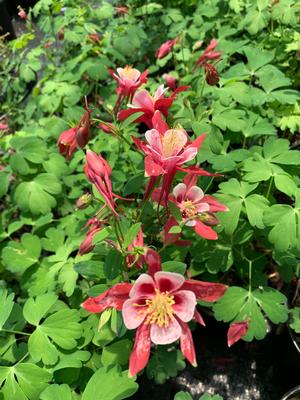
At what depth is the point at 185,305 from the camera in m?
0.78

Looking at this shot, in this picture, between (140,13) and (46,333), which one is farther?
(140,13)

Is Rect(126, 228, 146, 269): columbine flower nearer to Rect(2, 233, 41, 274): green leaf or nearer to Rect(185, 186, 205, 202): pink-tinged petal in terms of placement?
Rect(185, 186, 205, 202): pink-tinged petal

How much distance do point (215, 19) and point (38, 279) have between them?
138 centimetres

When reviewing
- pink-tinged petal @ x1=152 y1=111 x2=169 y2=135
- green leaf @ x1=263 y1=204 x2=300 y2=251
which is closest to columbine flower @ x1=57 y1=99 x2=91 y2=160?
pink-tinged petal @ x1=152 y1=111 x2=169 y2=135

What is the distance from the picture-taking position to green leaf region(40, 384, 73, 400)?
854mm

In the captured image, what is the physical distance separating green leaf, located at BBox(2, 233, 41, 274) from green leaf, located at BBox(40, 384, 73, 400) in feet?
1.66

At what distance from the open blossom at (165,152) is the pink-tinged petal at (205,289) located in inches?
7.4

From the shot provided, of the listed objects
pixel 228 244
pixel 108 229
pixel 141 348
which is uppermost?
pixel 108 229

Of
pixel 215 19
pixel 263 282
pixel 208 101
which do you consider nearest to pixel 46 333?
pixel 263 282

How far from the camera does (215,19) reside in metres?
1.86

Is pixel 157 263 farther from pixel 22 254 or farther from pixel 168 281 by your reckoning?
pixel 22 254

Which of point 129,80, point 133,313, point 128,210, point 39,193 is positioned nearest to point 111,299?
point 133,313

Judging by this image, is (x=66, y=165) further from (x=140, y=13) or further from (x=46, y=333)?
(x=140, y=13)

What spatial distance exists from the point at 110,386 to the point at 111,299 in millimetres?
239
